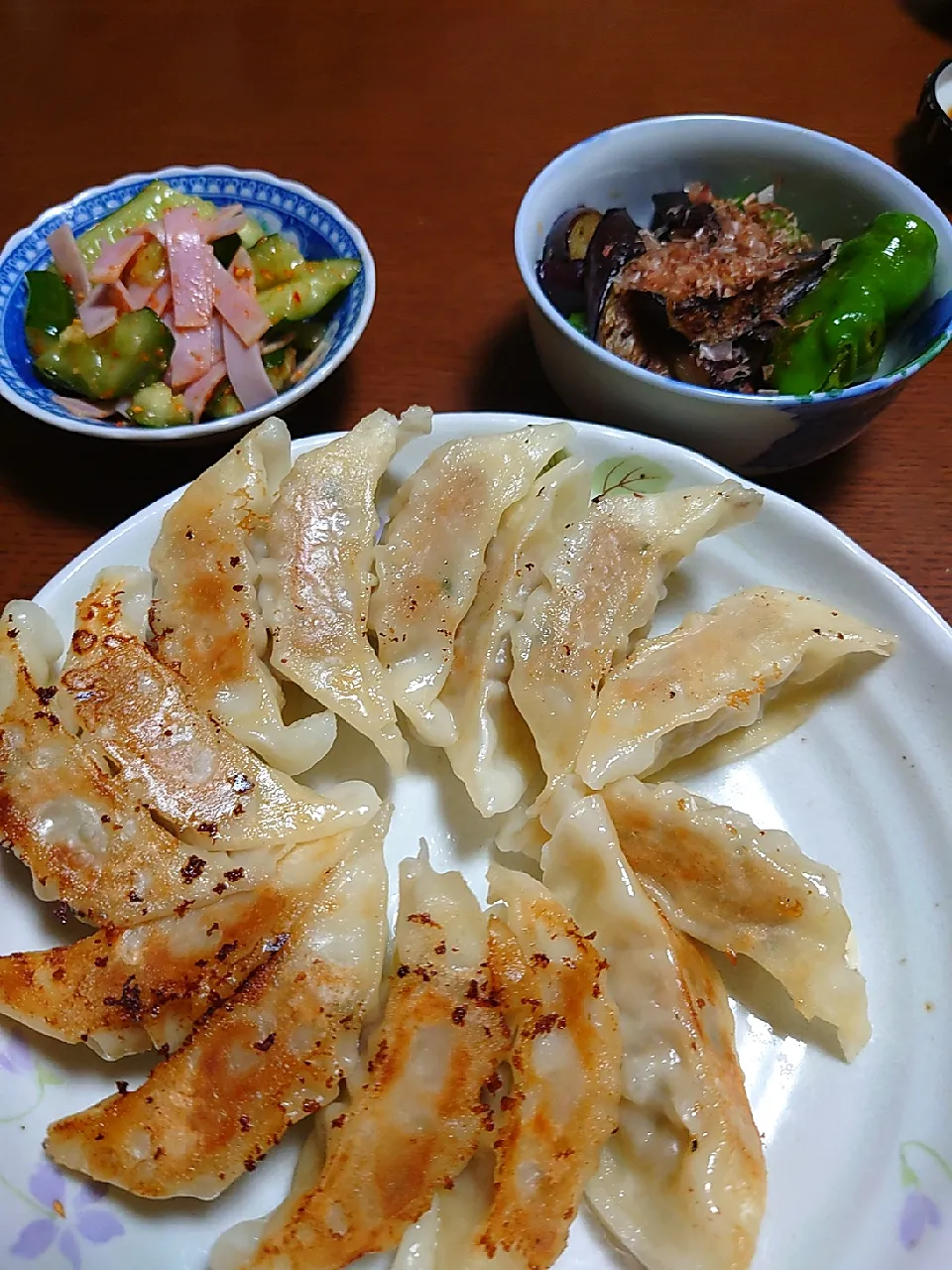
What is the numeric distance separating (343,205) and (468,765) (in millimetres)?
2279

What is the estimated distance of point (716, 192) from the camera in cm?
252

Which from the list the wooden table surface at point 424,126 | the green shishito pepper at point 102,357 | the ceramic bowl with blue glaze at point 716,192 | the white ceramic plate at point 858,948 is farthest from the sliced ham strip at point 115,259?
the ceramic bowl with blue glaze at point 716,192

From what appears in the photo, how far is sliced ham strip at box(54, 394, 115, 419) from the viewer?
2246 millimetres

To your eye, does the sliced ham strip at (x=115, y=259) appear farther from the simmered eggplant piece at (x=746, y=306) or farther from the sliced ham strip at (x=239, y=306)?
the simmered eggplant piece at (x=746, y=306)

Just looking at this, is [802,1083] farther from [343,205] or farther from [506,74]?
[506,74]

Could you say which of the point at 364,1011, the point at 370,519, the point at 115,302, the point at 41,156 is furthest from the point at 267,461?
the point at 41,156

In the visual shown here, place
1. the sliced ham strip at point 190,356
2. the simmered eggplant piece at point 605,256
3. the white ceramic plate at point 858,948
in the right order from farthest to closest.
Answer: the sliced ham strip at point 190,356
the simmered eggplant piece at point 605,256
the white ceramic plate at point 858,948

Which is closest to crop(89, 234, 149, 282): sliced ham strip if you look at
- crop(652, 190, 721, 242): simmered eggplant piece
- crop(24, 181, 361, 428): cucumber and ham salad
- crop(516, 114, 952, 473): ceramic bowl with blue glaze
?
crop(24, 181, 361, 428): cucumber and ham salad

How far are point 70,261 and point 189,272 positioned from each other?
0.30 m

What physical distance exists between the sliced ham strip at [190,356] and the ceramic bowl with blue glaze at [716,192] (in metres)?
0.83

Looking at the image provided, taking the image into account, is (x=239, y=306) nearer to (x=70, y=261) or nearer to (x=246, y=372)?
(x=246, y=372)

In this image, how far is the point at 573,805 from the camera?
1672 mm


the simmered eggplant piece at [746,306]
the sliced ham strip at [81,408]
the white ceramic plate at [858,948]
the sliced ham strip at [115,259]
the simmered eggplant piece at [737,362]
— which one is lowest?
the white ceramic plate at [858,948]

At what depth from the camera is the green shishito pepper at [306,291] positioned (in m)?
2.40
